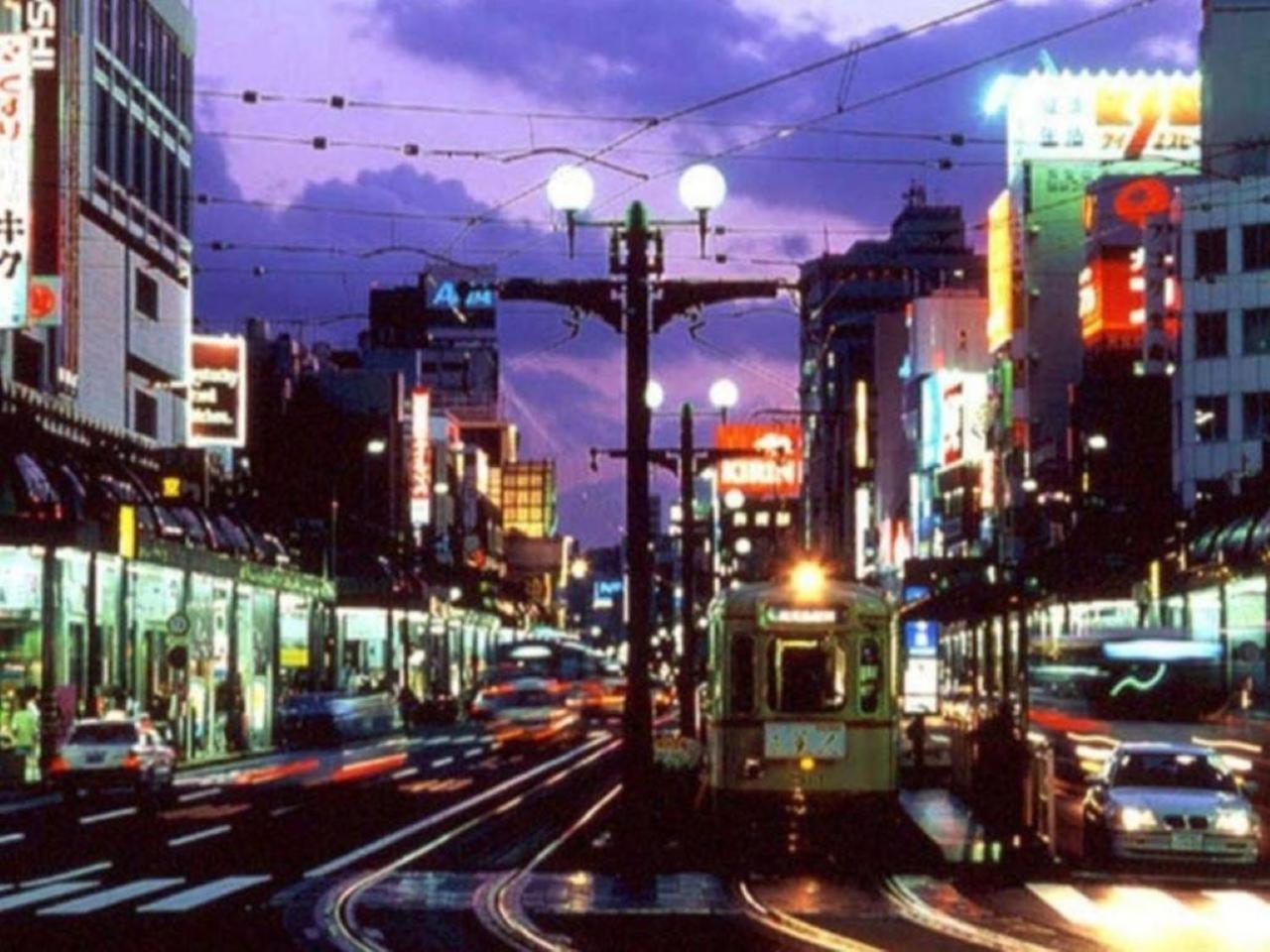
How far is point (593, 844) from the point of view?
114 ft

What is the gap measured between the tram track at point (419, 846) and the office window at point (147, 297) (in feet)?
77.3

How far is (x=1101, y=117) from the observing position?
128 metres

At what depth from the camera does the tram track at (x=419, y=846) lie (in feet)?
71.5

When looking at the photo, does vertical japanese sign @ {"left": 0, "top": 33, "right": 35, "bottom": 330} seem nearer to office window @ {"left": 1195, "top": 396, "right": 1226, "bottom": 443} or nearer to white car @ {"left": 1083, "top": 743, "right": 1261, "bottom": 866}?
white car @ {"left": 1083, "top": 743, "right": 1261, "bottom": 866}

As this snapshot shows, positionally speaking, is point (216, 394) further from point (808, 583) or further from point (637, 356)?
point (637, 356)

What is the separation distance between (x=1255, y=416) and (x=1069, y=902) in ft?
248

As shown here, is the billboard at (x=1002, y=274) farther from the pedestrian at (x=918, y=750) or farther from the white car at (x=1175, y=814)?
the white car at (x=1175, y=814)

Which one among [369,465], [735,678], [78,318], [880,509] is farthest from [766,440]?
[735,678]

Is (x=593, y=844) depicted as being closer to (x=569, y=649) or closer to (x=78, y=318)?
(x=78, y=318)

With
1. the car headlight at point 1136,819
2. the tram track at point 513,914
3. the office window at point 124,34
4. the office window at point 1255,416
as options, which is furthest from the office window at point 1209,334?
the tram track at point 513,914

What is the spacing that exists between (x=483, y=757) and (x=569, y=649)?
1095 inches

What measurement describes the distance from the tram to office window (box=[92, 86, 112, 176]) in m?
47.3

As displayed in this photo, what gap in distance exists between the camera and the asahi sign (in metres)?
87.1

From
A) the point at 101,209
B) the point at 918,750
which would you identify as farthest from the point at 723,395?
the point at 101,209
